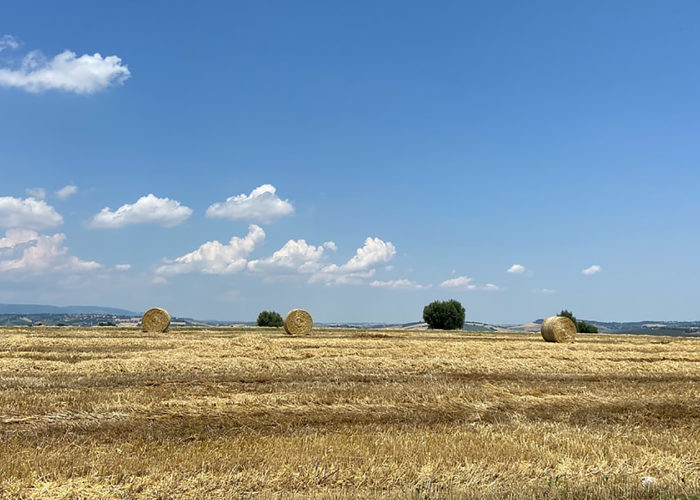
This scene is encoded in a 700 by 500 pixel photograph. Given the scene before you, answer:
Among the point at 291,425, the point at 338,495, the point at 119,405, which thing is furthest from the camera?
the point at 119,405

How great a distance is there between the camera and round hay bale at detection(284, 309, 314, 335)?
35312 mm

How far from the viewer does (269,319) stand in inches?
2886

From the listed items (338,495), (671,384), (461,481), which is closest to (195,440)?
(338,495)

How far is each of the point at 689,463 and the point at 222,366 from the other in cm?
1313

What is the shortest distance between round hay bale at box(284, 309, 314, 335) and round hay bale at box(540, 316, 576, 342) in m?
14.1

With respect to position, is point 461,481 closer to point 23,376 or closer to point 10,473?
point 10,473

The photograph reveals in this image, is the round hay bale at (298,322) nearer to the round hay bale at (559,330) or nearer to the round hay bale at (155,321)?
the round hay bale at (155,321)

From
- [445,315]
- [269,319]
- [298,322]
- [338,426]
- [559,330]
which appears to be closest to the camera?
[338,426]

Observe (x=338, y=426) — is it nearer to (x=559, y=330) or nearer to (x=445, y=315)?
(x=559, y=330)

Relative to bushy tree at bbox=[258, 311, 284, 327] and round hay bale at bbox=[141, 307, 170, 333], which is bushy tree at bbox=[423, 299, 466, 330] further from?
round hay bale at bbox=[141, 307, 170, 333]

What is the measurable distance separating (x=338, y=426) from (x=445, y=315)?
260 feet

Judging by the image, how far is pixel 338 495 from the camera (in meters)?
6.62

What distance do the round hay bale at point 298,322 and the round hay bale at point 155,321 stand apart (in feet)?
24.8

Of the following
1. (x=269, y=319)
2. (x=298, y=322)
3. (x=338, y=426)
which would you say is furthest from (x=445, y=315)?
(x=338, y=426)
